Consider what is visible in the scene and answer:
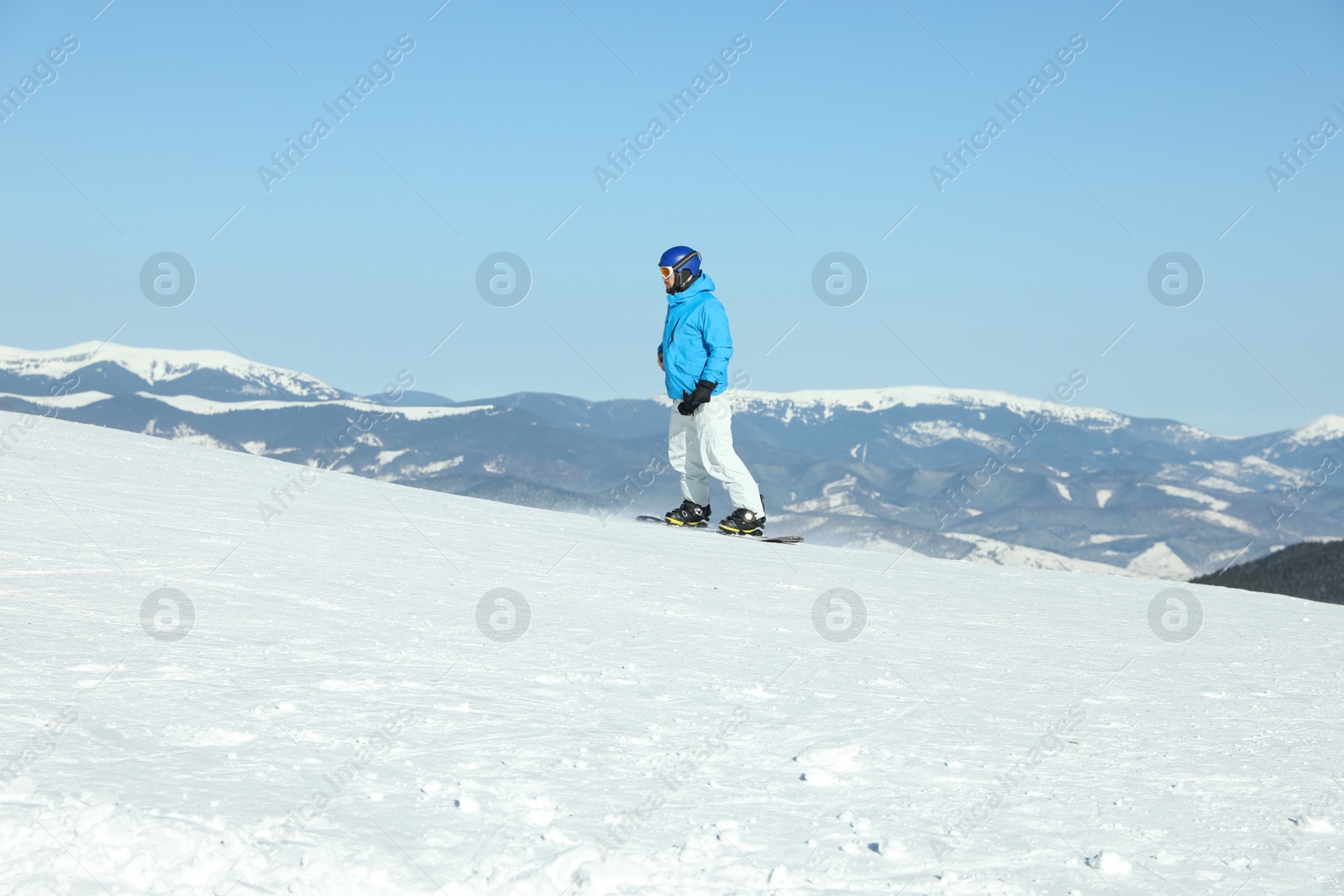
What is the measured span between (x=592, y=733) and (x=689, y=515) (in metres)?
6.64

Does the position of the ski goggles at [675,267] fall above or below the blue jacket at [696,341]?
above

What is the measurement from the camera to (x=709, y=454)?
888cm

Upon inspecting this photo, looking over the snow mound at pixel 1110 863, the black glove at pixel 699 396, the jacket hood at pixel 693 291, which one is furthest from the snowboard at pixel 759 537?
the snow mound at pixel 1110 863

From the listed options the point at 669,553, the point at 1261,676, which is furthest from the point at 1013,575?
the point at 1261,676

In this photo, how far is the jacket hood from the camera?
8.92 metres

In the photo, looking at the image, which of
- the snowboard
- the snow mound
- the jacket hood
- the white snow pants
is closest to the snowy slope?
the snow mound

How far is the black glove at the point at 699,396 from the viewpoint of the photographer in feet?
28.7

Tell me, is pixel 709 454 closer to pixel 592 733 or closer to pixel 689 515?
pixel 689 515

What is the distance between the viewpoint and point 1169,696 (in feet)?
13.6

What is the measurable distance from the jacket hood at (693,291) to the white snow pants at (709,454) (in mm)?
930

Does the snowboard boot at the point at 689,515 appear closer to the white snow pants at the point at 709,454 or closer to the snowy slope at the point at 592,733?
the white snow pants at the point at 709,454

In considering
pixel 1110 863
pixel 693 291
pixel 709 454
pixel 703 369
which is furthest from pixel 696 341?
pixel 1110 863

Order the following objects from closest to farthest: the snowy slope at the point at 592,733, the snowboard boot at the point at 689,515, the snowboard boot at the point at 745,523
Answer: the snowy slope at the point at 592,733 < the snowboard boot at the point at 745,523 < the snowboard boot at the point at 689,515

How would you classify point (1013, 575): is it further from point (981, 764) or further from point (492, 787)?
point (492, 787)
